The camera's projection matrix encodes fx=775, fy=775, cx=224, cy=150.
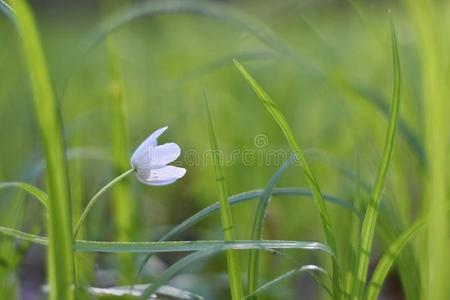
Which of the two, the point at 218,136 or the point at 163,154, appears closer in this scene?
the point at 163,154

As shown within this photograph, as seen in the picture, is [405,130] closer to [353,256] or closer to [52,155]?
[353,256]

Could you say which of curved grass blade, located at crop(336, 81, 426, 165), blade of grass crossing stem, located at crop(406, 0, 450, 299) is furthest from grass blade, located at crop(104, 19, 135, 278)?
blade of grass crossing stem, located at crop(406, 0, 450, 299)

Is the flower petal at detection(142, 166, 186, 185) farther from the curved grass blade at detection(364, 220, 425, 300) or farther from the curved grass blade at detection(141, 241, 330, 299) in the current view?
the curved grass blade at detection(364, 220, 425, 300)

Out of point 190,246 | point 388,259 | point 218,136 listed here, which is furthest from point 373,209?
point 218,136

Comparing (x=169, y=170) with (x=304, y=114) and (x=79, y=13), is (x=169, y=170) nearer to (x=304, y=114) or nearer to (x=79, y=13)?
(x=304, y=114)

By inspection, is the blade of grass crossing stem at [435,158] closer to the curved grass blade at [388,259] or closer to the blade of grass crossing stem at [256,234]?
the curved grass blade at [388,259]

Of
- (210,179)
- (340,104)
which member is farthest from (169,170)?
(210,179)

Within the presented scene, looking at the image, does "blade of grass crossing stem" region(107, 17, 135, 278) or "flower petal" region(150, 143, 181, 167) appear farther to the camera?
"blade of grass crossing stem" region(107, 17, 135, 278)
